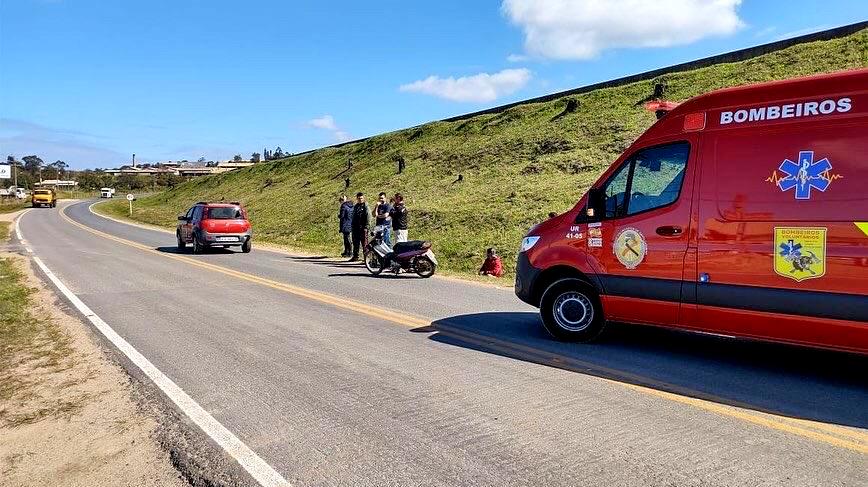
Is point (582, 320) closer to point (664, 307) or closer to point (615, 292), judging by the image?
point (615, 292)

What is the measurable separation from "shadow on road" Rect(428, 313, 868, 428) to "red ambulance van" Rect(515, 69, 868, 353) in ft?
1.24

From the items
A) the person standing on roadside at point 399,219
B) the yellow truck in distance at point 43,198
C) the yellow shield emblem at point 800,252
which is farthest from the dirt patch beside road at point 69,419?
the yellow truck in distance at point 43,198

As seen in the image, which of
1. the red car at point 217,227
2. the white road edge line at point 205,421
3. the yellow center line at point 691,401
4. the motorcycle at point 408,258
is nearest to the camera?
the white road edge line at point 205,421

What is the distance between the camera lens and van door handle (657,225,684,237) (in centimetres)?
597

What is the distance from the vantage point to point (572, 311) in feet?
22.7

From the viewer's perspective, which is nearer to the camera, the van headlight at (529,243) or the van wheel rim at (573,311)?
the van wheel rim at (573,311)

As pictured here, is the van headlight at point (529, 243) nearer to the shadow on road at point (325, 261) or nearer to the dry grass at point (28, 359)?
the dry grass at point (28, 359)

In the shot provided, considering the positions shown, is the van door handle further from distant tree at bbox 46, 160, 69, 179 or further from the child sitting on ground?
distant tree at bbox 46, 160, 69, 179

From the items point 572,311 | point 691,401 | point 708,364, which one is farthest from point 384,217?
point 691,401

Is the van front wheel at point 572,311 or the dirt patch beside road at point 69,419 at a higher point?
the van front wheel at point 572,311

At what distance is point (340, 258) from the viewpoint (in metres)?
18.7

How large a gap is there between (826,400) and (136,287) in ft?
37.0

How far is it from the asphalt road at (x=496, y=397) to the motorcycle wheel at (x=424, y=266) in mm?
4121

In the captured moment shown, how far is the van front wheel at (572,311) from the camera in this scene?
22.2ft
